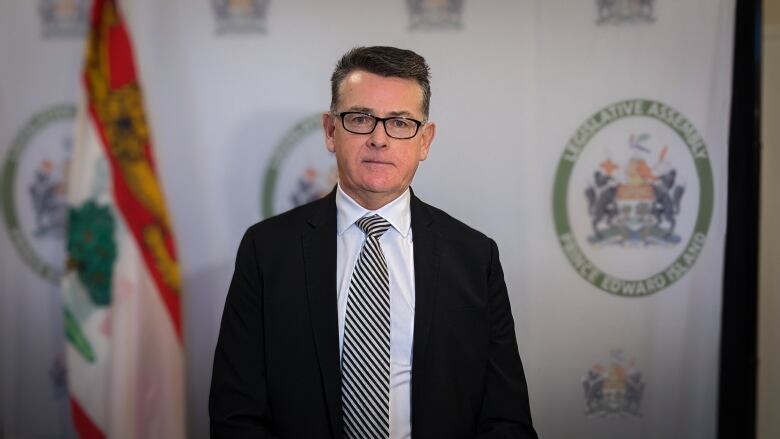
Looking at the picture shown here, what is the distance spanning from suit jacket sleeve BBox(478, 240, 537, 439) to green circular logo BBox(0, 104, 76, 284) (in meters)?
1.71

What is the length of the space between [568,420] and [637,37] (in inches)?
51.8

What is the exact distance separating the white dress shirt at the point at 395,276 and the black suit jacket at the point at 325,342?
0.03 metres

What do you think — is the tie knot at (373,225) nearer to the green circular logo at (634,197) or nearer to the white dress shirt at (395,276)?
the white dress shirt at (395,276)

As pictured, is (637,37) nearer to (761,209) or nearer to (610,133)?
(610,133)

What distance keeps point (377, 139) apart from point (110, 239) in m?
1.11

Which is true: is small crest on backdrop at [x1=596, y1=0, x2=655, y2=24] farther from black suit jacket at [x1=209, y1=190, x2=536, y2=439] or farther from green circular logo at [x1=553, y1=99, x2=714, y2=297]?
black suit jacket at [x1=209, y1=190, x2=536, y2=439]

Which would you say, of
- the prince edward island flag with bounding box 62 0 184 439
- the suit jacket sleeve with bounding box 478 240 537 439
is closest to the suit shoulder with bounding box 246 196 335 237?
the suit jacket sleeve with bounding box 478 240 537 439

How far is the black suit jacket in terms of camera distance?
5.16 ft

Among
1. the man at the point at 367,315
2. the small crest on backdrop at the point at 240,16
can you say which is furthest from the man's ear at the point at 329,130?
the small crest on backdrop at the point at 240,16

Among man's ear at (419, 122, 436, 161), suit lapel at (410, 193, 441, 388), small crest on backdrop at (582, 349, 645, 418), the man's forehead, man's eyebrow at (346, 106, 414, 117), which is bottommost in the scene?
small crest on backdrop at (582, 349, 645, 418)

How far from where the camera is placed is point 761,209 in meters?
2.46

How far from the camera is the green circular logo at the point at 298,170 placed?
8.14ft

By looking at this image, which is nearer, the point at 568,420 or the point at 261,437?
the point at 261,437

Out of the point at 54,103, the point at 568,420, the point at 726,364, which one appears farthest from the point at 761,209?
the point at 54,103
